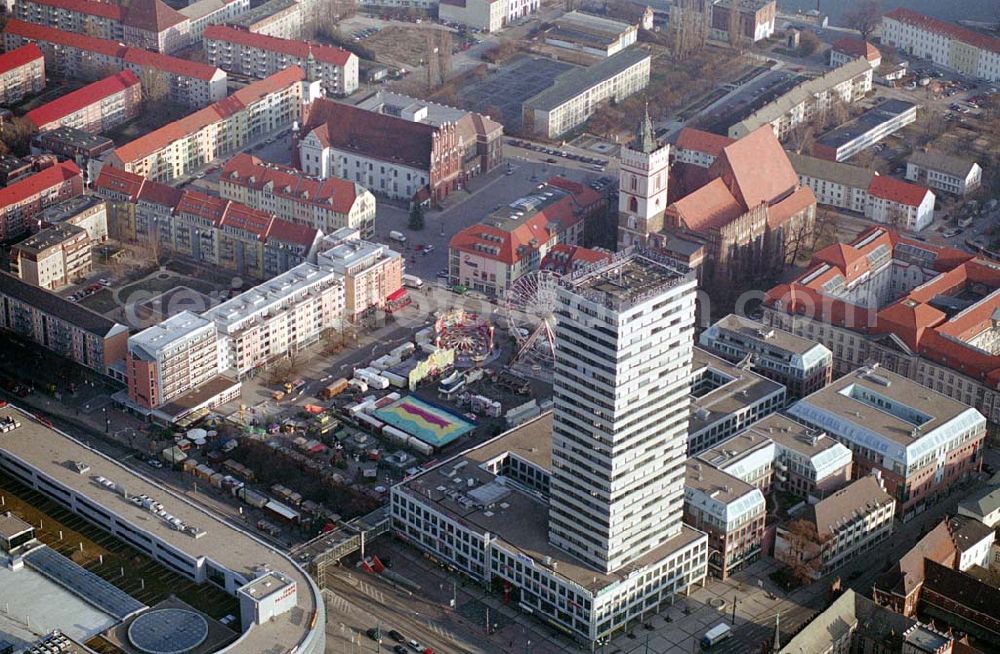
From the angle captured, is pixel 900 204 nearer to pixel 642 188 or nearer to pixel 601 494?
pixel 642 188

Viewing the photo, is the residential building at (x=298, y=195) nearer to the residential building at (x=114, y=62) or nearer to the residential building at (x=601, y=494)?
the residential building at (x=114, y=62)

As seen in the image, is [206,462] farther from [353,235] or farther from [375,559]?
[353,235]

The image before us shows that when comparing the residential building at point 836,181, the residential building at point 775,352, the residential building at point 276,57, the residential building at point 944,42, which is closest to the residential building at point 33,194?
the residential building at point 276,57

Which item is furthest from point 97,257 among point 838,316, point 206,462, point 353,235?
point 838,316

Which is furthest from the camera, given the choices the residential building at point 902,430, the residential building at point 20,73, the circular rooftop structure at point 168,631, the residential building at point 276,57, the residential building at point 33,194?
the residential building at point 276,57

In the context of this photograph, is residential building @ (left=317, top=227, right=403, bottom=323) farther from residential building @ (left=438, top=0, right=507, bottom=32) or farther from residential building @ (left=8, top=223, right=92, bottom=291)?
residential building @ (left=438, top=0, right=507, bottom=32)

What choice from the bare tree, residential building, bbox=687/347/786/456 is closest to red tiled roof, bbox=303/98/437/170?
residential building, bbox=687/347/786/456
